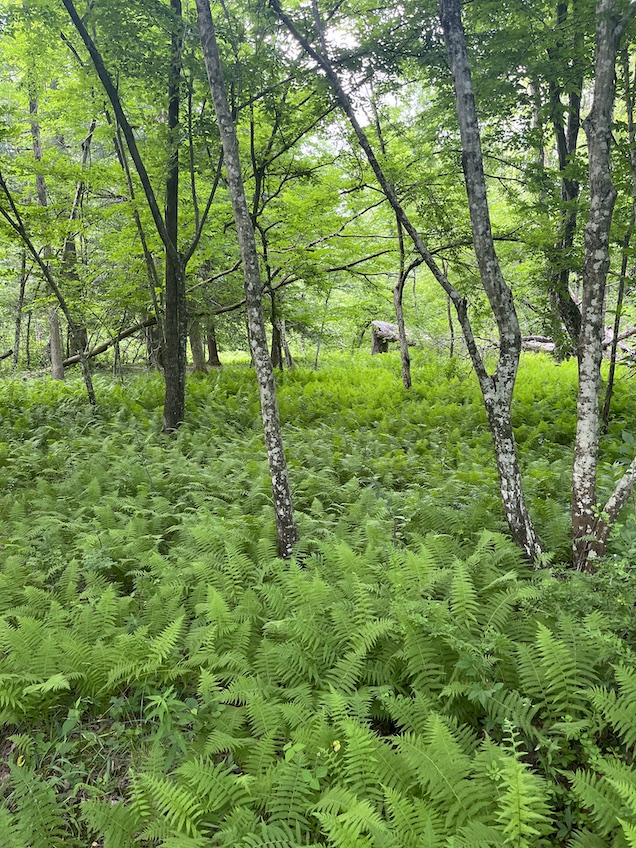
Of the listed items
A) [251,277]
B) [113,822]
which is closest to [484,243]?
[251,277]

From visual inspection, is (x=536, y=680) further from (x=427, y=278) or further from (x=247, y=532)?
(x=427, y=278)

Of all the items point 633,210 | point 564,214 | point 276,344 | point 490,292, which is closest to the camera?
point 490,292

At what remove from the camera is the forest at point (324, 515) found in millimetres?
2770

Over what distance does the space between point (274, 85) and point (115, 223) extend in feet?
27.9

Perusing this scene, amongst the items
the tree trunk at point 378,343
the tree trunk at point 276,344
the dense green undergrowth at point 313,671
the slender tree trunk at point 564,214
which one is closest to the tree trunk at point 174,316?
the dense green undergrowth at point 313,671

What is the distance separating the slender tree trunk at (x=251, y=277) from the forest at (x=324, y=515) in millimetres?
36

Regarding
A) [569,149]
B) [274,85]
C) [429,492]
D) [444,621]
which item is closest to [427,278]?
[569,149]

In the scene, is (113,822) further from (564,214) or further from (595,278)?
(564,214)

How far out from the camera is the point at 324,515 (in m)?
6.21

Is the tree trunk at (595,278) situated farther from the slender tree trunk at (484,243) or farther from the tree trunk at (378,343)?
the tree trunk at (378,343)

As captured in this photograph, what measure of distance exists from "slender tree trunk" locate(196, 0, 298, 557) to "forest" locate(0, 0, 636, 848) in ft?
0.12

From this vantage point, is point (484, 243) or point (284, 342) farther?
point (284, 342)

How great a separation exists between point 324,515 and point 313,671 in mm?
2688

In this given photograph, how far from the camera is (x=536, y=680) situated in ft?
10.4
